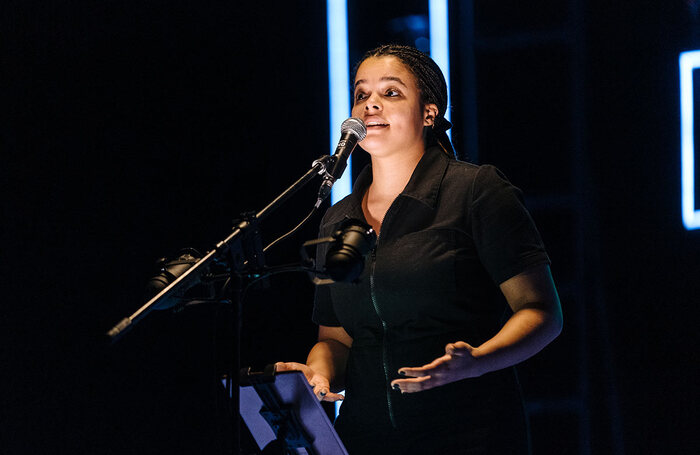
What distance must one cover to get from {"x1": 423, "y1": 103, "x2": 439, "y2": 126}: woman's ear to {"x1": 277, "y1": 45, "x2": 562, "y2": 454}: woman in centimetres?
3

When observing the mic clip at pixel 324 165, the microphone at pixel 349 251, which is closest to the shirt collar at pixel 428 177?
the mic clip at pixel 324 165

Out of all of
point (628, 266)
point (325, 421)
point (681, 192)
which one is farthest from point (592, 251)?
point (325, 421)

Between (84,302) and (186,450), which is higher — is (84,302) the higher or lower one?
the higher one

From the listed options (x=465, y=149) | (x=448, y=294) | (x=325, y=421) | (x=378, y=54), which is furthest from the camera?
(x=465, y=149)

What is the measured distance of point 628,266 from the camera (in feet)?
9.32

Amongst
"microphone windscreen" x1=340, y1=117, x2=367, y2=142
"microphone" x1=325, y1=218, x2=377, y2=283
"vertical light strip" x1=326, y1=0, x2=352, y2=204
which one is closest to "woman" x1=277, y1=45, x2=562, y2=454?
"microphone windscreen" x1=340, y1=117, x2=367, y2=142

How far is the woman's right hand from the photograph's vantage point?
1.72 m

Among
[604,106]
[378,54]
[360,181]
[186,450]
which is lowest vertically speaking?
[186,450]

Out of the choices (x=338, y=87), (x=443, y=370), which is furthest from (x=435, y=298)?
(x=338, y=87)

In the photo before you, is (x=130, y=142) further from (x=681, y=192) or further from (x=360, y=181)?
(x=681, y=192)

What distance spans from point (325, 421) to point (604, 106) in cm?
190

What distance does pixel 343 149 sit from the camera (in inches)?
68.5

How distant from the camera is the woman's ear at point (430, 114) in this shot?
6.84 ft

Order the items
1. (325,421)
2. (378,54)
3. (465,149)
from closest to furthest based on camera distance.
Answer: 1. (325,421)
2. (378,54)
3. (465,149)
